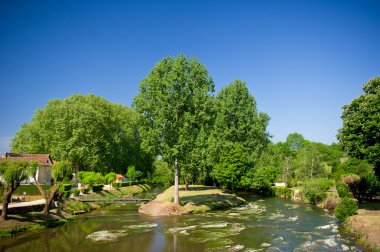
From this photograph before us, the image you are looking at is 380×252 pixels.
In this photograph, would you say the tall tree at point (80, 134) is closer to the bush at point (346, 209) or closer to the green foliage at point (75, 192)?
the green foliage at point (75, 192)

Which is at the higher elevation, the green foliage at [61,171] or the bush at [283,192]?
the green foliage at [61,171]

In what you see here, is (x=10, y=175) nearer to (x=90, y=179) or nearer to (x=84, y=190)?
(x=84, y=190)

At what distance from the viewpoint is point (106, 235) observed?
94.2 ft

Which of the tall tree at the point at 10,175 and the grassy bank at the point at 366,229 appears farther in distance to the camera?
the tall tree at the point at 10,175

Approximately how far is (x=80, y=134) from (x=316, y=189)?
52.3 m

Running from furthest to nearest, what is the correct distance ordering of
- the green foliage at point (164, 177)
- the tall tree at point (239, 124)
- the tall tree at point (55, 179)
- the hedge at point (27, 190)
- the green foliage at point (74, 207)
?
the green foliage at point (164, 177), the tall tree at point (239, 124), the hedge at point (27, 190), the green foliage at point (74, 207), the tall tree at point (55, 179)

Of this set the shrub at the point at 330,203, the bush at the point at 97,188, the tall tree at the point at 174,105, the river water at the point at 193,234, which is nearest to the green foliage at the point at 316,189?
the shrub at the point at 330,203

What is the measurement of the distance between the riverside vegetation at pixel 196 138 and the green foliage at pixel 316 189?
6.2 inches

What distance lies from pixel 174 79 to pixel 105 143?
138ft

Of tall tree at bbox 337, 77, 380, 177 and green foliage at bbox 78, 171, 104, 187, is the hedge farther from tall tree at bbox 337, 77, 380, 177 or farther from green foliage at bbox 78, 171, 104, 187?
tall tree at bbox 337, 77, 380, 177

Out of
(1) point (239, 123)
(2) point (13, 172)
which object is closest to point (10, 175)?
(2) point (13, 172)

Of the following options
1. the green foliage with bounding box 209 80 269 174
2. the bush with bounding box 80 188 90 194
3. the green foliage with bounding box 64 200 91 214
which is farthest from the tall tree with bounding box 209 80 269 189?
the green foliage with bounding box 64 200 91 214

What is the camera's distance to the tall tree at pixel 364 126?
32781 mm

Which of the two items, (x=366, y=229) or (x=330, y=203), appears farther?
(x=330, y=203)
